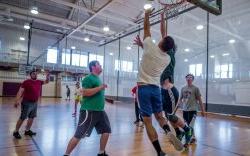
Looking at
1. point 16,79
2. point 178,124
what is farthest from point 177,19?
point 16,79

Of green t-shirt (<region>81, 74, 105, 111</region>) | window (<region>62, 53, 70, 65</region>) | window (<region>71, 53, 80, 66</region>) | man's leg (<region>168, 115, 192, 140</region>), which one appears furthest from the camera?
window (<region>71, 53, 80, 66</region>)

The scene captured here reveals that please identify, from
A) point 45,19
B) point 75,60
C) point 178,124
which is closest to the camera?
point 178,124

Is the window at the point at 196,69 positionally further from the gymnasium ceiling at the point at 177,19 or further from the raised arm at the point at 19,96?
the raised arm at the point at 19,96

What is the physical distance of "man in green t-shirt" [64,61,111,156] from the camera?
9.26 feet

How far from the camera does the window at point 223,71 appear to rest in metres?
9.63

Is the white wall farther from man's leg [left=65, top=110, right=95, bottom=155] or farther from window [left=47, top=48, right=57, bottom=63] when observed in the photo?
man's leg [left=65, top=110, right=95, bottom=155]

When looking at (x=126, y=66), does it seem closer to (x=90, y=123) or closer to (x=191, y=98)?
(x=191, y=98)

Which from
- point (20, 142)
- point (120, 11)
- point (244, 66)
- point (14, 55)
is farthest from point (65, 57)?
point (20, 142)

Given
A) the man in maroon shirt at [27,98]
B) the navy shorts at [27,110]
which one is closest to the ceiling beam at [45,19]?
the man in maroon shirt at [27,98]

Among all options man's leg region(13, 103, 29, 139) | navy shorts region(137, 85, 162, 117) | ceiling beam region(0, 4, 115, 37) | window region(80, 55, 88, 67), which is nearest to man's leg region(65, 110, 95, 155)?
navy shorts region(137, 85, 162, 117)

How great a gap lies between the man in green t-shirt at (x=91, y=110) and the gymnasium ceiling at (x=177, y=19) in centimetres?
843

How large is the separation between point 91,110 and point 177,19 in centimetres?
944

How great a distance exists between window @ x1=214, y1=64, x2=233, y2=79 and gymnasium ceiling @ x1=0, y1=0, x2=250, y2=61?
1.37 ft

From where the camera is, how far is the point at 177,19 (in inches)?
433
